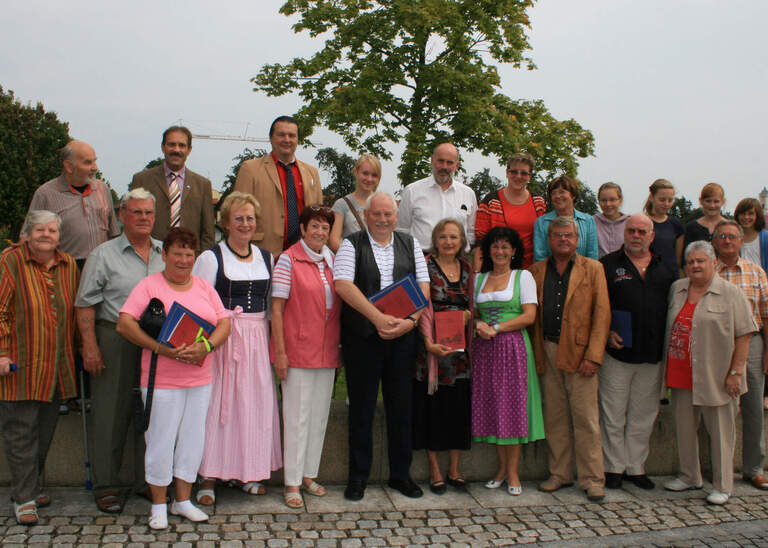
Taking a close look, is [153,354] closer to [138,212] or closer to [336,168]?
[138,212]

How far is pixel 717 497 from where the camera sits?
534 cm

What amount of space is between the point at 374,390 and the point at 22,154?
31599 millimetres

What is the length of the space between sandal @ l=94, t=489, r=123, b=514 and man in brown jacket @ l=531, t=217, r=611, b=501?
3317 millimetres

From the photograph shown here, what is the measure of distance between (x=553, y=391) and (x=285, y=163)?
9.98 feet

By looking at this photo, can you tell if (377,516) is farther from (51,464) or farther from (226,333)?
(51,464)

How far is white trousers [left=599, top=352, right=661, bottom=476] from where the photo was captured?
554 cm

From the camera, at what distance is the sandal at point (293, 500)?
4.84m

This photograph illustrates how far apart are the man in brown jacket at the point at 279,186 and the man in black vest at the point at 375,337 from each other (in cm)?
94

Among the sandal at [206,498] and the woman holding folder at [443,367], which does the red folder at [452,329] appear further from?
the sandal at [206,498]

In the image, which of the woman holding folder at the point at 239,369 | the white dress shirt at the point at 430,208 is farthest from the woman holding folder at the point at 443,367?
the woman holding folder at the point at 239,369

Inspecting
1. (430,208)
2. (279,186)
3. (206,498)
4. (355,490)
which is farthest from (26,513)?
(430,208)

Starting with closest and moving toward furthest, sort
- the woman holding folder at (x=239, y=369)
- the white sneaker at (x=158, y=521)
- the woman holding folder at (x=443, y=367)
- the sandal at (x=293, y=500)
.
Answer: the white sneaker at (x=158, y=521), the woman holding folder at (x=239, y=369), the sandal at (x=293, y=500), the woman holding folder at (x=443, y=367)

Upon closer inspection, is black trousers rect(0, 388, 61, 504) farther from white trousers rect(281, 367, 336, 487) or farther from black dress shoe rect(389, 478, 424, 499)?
black dress shoe rect(389, 478, 424, 499)

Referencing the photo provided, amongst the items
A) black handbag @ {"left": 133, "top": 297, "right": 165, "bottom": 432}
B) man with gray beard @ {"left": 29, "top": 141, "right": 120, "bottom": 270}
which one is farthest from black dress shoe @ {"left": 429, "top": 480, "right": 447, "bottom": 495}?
man with gray beard @ {"left": 29, "top": 141, "right": 120, "bottom": 270}
